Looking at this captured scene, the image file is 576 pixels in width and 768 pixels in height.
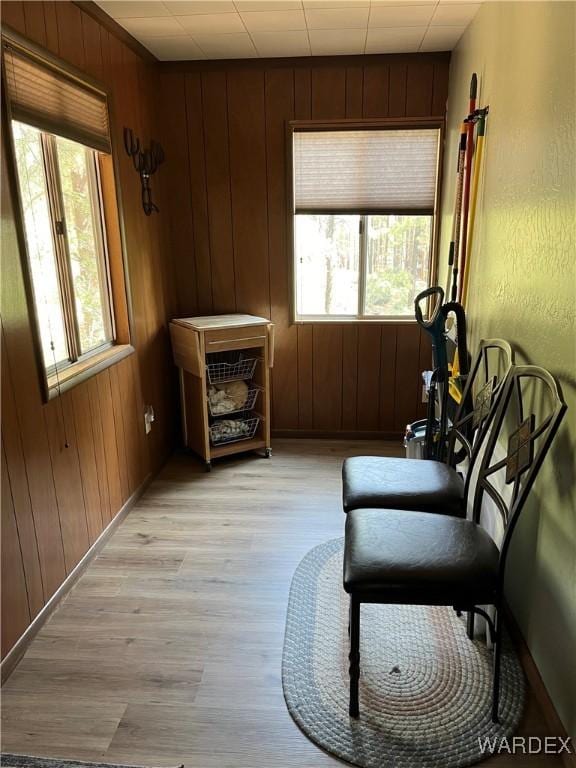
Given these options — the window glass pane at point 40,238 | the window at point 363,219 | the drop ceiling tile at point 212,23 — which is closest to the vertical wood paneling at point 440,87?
the window at point 363,219

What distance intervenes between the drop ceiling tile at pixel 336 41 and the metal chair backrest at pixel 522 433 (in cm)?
208

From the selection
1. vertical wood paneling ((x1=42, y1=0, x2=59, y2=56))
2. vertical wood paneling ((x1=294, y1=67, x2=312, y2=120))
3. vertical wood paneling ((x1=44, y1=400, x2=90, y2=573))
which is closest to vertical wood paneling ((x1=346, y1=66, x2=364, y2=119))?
vertical wood paneling ((x1=294, y1=67, x2=312, y2=120))

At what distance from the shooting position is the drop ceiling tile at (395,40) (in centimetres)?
281

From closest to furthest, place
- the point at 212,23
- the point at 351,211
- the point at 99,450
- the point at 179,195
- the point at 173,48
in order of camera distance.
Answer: the point at 99,450, the point at 212,23, the point at 173,48, the point at 351,211, the point at 179,195

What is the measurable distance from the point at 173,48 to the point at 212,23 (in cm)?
46

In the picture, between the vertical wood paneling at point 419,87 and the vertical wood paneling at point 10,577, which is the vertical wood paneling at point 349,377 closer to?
the vertical wood paneling at point 419,87

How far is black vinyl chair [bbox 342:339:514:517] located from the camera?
Result: 6.42 feet

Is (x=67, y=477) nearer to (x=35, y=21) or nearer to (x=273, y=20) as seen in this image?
(x=35, y=21)

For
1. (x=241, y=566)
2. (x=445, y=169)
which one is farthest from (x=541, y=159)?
(x=241, y=566)

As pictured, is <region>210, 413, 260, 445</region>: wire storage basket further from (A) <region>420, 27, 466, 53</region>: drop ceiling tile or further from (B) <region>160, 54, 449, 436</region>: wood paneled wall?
(A) <region>420, 27, 466, 53</region>: drop ceiling tile

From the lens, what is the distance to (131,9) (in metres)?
2.47

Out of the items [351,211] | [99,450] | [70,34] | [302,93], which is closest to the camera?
[70,34]

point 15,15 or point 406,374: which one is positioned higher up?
point 15,15

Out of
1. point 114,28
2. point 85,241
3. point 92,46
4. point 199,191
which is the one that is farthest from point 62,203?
point 199,191
